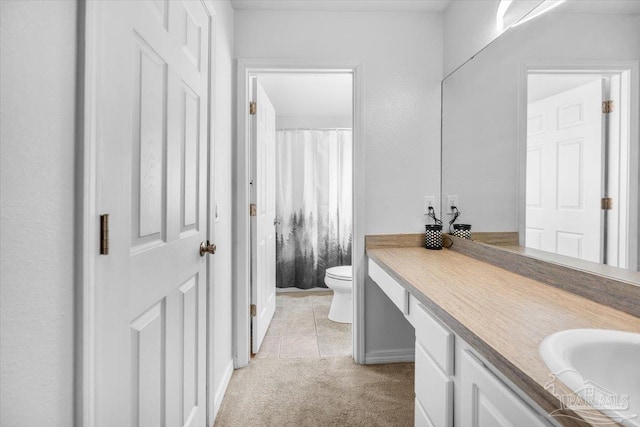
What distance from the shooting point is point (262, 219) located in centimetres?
275

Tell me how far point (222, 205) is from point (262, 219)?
73 cm

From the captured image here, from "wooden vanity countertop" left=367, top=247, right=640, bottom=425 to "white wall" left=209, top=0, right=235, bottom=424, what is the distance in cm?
94

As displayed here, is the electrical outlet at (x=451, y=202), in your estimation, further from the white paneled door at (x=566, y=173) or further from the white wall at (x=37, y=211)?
the white wall at (x=37, y=211)

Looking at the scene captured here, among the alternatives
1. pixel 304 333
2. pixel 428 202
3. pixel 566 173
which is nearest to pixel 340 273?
pixel 304 333

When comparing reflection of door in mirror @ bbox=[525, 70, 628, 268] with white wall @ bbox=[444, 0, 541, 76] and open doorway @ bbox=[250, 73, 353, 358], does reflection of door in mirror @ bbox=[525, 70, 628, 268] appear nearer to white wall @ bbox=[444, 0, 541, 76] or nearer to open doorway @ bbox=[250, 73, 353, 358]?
white wall @ bbox=[444, 0, 541, 76]

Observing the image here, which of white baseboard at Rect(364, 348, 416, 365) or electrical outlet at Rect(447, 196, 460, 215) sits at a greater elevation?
electrical outlet at Rect(447, 196, 460, 215)

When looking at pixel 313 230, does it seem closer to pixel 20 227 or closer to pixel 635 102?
pixel 635 102

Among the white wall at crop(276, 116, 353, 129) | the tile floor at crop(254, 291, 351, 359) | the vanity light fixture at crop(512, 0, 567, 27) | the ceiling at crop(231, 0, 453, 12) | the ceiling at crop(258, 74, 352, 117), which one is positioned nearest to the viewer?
the vanity light fixture at crop(512, 0, 567, 27)

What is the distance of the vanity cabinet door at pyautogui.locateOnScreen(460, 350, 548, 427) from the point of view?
0.70 meters

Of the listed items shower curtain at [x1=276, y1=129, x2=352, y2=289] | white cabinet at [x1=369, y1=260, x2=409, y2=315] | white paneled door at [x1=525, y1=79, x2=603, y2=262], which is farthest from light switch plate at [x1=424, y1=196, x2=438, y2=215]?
shower curtain at [x1=276, y1=129, x2=352, y2=289]

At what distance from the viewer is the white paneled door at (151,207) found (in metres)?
0.80

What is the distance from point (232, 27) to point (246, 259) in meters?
1.47

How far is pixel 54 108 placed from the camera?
652mm

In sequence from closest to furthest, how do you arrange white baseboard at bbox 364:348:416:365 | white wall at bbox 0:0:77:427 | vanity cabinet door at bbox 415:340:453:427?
white wall at bbox 0:0:77:427 → vanity cabinet door at bbox 415:340:453:427 → white baseboard at bbox 364:348:416:365
